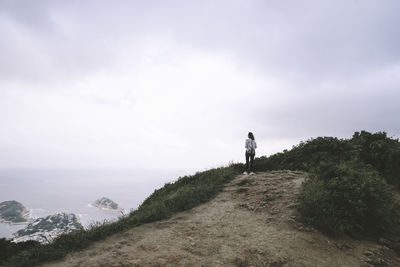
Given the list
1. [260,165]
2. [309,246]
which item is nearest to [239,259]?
[309,246]

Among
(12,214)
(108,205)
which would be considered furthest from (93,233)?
(108,205)

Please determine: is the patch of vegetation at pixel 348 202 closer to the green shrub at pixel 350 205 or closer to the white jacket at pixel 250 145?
the green shrub at pixel 350 205

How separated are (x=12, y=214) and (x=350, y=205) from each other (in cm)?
5396

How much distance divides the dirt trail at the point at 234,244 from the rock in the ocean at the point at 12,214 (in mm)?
42887

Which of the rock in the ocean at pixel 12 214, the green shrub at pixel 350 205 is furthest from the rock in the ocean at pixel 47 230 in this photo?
the rock in the ocean at pixel 12 214

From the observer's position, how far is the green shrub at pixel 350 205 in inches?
248

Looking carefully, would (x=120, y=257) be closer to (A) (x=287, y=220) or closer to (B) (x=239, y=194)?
(A) (x=287, y=220)

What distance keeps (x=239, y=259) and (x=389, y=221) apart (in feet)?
17.2

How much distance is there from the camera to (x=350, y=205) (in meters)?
6.53

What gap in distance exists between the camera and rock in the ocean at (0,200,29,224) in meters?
37.5

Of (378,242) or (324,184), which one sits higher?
(324,184)

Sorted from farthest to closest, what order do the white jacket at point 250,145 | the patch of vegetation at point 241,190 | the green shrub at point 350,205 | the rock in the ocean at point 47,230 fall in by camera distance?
the white jacket at point 250,145
the patch of vegetation at point 241,190
the rock in the ocean at point 47,230
the green shrub at point 350,205

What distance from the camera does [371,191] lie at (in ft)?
→ 22.1

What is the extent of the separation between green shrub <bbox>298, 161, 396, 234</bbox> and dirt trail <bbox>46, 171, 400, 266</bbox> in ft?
1.40
